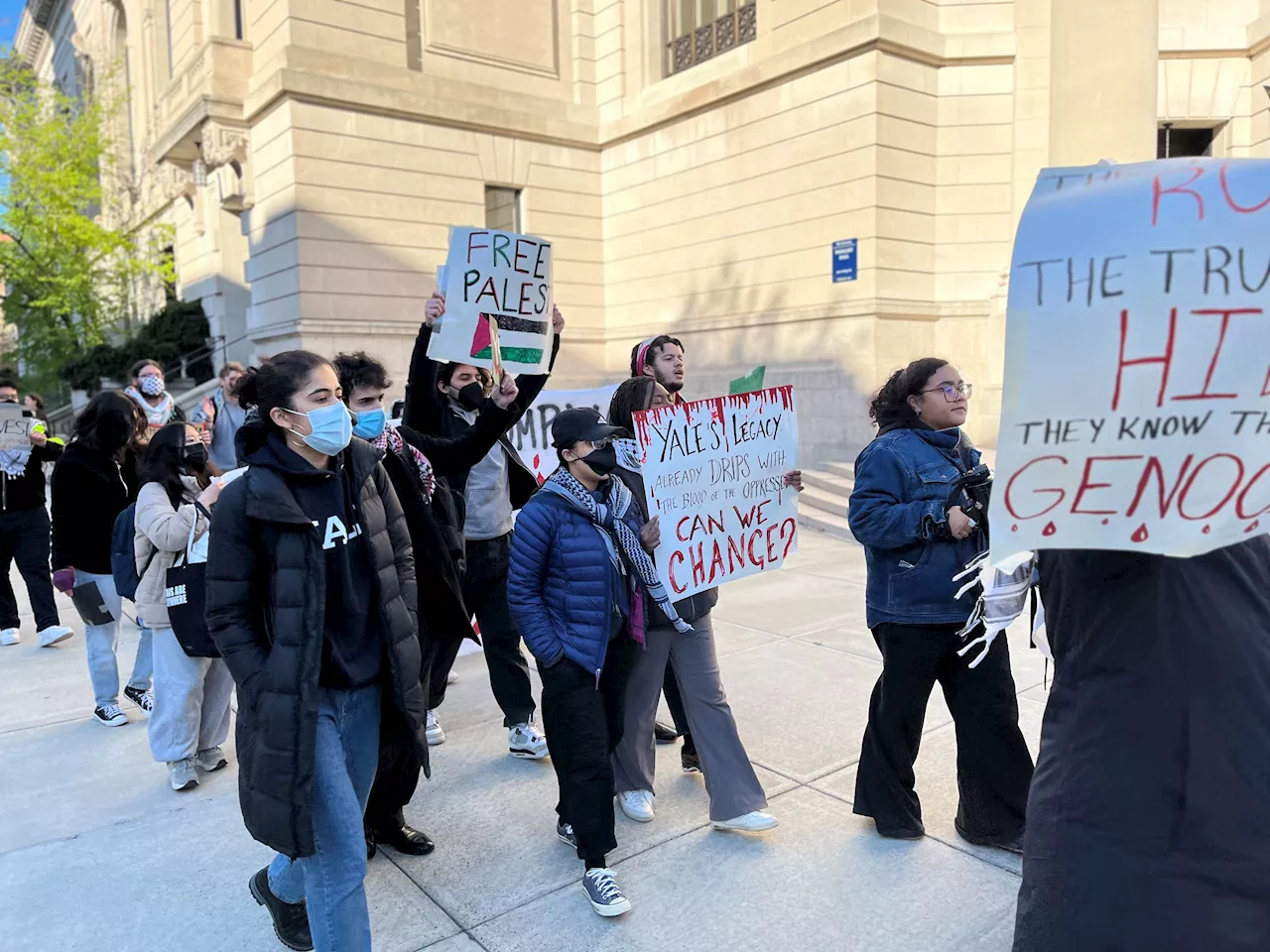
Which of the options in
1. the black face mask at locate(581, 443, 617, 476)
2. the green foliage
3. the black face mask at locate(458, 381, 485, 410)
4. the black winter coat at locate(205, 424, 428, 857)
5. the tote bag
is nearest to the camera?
the black winter coat at locate(205, 424, 428, 857)

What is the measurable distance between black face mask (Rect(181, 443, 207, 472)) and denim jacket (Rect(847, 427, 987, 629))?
3.02 meters

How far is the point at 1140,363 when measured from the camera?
5.82ft

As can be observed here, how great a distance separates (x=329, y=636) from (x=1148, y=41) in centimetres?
1376

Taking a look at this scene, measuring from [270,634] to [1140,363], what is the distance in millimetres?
2332

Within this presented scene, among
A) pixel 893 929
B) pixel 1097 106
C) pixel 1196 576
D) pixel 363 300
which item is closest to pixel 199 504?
pixel 893 929

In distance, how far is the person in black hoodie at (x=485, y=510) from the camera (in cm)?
459

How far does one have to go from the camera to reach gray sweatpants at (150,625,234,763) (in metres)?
4.34

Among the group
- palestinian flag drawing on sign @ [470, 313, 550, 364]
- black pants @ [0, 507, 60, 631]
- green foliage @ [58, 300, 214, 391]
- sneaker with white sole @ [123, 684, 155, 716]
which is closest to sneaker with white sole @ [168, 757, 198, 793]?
sneaker with white sole @ [123, 684, 155, 716]

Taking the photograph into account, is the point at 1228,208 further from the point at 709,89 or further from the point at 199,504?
the point at 709,89

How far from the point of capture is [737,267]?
48.5 feet

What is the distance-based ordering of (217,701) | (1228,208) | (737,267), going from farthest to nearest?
(737,267) → (217,701) → (1228,208)

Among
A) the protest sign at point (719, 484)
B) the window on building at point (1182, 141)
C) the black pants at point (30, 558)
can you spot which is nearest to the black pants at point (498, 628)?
the protest sign at point (719, 484)

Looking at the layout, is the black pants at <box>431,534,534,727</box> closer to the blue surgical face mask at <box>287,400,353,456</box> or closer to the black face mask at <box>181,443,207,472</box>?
the black face mask at <box>181,443,207,472</box>

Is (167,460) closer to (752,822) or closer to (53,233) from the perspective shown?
(752,822)
